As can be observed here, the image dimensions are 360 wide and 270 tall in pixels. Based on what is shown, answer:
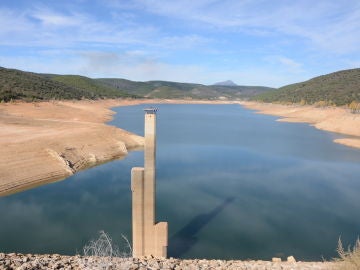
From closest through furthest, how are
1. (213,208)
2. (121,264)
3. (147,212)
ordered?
(121,264), (147,212), (213,208)

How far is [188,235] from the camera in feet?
55.3

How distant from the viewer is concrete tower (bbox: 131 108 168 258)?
1473 centimetres

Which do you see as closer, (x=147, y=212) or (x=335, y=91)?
(x=147, y=212)

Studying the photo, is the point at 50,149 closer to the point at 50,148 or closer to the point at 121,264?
the point at 50,148

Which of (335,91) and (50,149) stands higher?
(335,91)

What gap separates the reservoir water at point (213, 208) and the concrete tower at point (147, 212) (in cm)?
110

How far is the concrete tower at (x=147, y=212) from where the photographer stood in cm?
1473

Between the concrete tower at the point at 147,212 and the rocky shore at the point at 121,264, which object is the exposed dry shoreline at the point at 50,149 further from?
the rocky shore at the point at 121,264

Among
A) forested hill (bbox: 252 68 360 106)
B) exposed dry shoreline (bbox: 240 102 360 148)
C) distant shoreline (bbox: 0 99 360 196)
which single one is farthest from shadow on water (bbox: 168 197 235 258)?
forested hill (bbox: 252 68 360 106)

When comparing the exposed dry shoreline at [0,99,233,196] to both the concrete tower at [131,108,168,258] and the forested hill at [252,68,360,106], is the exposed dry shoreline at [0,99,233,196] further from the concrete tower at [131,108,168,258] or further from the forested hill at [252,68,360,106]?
the forested hill at [252,68,360,106]

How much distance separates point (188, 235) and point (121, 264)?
584cm

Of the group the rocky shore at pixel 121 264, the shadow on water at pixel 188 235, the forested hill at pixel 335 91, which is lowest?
the shadow on water at pixel 188 235

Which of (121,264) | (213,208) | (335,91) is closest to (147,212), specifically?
(121,264)

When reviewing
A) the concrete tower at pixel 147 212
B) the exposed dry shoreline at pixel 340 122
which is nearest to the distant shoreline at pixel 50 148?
the exposed dry shoreline at pixel 340 122
